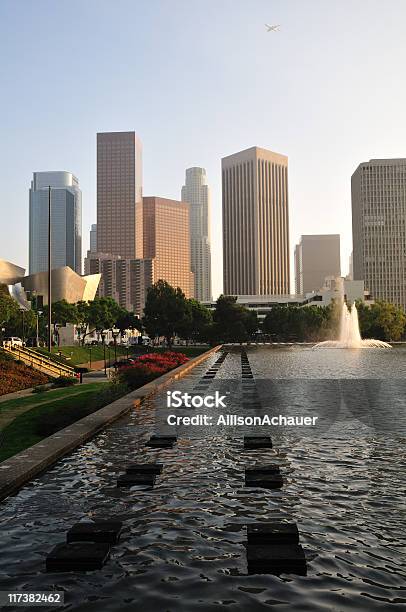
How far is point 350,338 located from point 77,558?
93951mm

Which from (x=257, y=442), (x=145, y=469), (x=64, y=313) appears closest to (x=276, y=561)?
(x=145, y=469)

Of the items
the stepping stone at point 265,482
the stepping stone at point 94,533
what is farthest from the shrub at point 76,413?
the stepping stone at point 94,533

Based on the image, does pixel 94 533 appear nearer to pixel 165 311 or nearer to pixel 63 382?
pixel 63 382

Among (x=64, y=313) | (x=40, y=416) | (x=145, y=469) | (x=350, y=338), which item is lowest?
(x=145, y=469)

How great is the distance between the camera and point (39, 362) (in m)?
41.5

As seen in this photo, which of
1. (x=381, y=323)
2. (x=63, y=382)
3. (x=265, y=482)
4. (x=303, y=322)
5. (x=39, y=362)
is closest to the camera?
(x=265, y=482)

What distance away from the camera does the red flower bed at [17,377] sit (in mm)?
31188

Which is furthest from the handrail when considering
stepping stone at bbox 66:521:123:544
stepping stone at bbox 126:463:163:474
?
stepping stone at bbox 66:521:123:544

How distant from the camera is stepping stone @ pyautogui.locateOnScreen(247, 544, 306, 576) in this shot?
271 inches

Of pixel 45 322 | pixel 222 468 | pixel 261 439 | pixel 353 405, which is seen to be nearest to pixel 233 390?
pixel 353 405

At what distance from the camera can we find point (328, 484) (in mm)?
10414

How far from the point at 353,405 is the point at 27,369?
2172cm

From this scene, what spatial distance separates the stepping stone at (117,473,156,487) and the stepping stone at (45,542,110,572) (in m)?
3.07

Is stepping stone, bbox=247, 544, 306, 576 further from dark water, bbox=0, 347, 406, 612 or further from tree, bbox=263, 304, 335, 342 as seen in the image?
tree, bbox=263, 304, 335, 342
